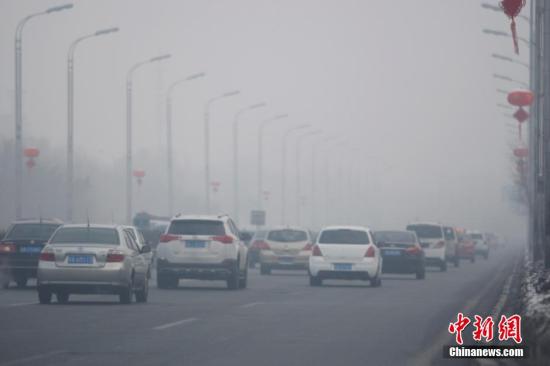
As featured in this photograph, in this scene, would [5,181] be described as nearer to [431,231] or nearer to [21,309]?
[431,231]

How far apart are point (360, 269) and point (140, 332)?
19230mm

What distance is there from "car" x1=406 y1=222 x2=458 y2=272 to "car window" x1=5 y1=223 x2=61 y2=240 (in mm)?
24487

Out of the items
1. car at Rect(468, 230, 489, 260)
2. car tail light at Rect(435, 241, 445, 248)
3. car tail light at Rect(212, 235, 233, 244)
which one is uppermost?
car tail light at Rect(212, 235, 233, 244)

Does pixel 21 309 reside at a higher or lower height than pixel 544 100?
lower

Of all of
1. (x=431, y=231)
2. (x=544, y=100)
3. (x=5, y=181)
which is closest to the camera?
(x=544, y=100)

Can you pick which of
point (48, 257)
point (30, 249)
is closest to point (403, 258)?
point (30, 249)

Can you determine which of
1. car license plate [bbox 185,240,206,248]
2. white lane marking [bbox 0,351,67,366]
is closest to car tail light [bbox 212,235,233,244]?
car license plate [bbox 185,240,206,248]

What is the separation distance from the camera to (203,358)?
16.1 meters

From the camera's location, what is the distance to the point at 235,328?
21.0m

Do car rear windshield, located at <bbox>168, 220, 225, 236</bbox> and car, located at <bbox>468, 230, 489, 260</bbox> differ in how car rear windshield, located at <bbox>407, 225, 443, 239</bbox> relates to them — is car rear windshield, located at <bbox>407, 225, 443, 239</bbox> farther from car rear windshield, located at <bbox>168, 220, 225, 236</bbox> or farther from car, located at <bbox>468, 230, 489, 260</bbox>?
car, located at <bbox>468, 230, 489, 260</bbox>

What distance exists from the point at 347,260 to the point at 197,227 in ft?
17.1

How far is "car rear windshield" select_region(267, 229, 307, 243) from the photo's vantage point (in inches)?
1981

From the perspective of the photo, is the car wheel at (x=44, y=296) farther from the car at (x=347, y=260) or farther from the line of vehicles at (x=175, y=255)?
the car at (x=347, y=260)

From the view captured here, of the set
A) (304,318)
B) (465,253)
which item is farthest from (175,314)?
(465,253)
